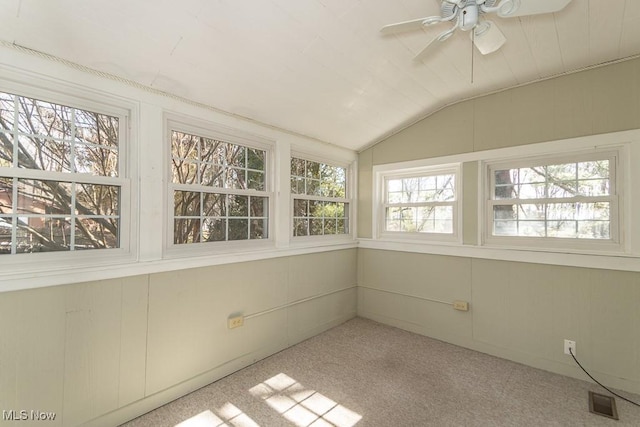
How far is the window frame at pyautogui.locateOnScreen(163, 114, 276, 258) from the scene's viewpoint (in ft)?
7.13

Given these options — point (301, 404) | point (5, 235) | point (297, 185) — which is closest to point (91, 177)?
point (5, 235)

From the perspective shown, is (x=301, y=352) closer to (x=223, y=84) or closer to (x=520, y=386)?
(x=520, y=386)

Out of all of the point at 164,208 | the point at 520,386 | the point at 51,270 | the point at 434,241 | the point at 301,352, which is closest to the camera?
the point at 51,270

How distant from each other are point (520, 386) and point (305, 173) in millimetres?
2753

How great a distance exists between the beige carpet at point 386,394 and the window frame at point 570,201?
43.9 inches

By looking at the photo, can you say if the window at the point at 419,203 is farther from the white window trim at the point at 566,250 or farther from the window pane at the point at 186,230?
the window pane at the point at 186,230

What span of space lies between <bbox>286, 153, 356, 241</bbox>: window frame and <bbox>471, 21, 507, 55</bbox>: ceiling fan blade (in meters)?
1.89

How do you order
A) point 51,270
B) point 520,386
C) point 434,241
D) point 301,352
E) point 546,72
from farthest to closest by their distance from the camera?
point 434,241 < point 301,352 < point 546,72 < point 520,386 < point 51,270

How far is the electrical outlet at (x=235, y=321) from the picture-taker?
246cm

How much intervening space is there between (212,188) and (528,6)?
2328mm

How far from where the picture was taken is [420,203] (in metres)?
3.45

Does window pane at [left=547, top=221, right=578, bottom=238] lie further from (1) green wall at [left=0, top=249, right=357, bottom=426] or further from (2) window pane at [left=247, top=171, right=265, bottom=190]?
(2) window pane at [left=247, top=171, right=265, bottom=190]

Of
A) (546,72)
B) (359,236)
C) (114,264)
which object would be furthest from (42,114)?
(546,72)

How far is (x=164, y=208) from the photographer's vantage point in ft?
7.01
